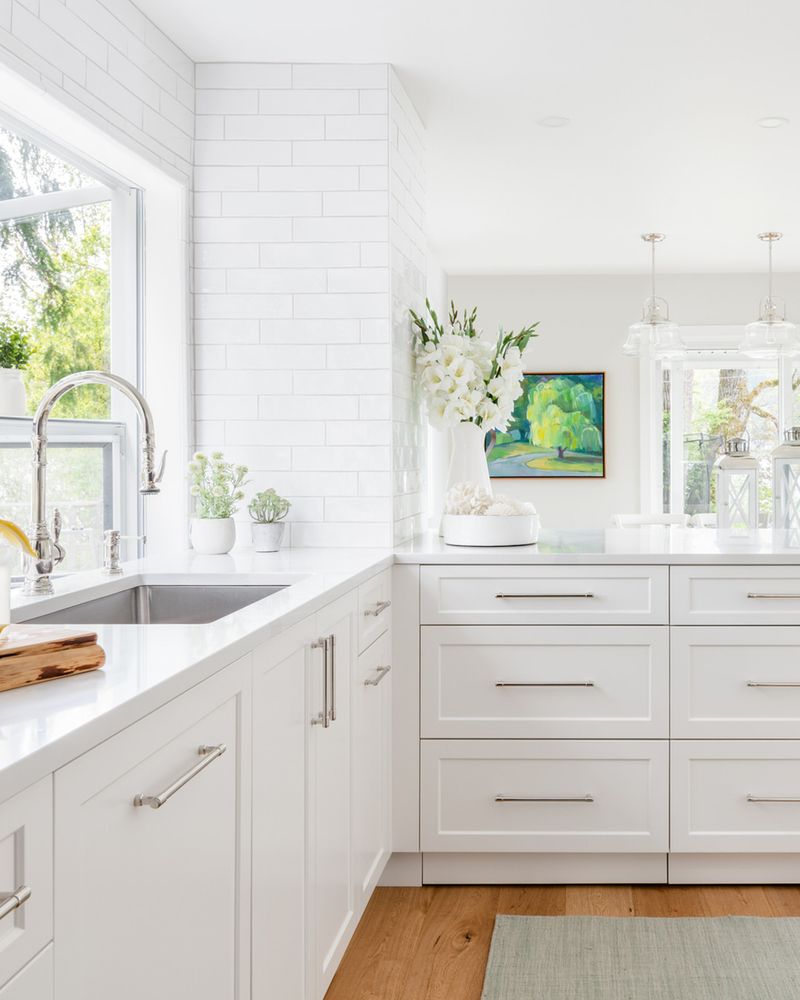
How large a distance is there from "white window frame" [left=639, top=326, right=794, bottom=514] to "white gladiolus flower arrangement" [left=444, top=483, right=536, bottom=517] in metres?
3.97

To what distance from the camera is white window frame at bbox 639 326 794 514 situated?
678 centimetres

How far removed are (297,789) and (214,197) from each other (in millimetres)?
1899

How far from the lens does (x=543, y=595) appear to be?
2719 millimetres

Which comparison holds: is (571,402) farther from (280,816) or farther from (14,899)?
(14,899)

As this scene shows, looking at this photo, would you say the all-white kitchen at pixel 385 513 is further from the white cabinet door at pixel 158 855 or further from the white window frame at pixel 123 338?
the white cabinet door at pixel 158 855

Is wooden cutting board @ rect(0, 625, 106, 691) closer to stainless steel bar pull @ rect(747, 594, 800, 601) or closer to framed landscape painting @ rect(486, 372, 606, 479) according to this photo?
stainless steel bar pull @ rect(747, 594, 800, 601)

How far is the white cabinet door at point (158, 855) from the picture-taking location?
94 centimetres

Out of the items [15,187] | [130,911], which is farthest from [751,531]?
[130,911]

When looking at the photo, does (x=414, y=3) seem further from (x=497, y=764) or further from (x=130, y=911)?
(x=130, y=911)

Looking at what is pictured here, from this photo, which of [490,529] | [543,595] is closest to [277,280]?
[490,529]

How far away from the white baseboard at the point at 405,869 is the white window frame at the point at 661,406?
4373mm

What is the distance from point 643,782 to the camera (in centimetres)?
272

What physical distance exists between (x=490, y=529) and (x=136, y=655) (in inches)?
67.7

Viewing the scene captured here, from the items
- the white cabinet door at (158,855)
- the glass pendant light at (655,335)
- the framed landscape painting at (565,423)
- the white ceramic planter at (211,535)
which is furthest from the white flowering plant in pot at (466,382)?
the framed landscape painting at (565,423)
